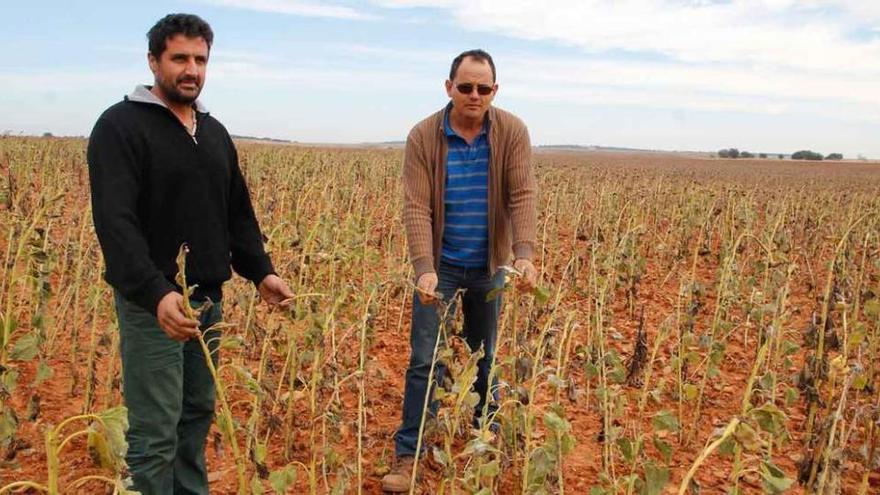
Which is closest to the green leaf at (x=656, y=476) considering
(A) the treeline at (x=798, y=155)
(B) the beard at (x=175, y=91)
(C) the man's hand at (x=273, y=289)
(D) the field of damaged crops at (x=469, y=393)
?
(D) the field of damaged crops at (x=469, y=393)

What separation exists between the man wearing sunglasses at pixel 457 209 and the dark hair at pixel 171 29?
99 centimetres

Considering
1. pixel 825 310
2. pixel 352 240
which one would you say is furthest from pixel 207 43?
pixel 825 310

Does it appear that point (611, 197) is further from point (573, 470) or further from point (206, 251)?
point (206, 251)

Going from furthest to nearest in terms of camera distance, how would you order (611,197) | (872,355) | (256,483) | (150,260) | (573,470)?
1. (611,197)
2. (872,355)
3. (573,470)
4. (256,483)
5. (150,260)

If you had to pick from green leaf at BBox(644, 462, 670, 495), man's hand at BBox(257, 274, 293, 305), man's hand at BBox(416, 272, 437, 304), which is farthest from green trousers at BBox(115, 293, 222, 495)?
green leaf at BBox(644, 462, 670, 495)

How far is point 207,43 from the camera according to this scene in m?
2.20

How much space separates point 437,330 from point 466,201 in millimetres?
549

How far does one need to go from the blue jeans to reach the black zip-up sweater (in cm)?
71

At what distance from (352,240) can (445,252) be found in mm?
1257

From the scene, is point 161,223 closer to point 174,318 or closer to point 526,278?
point 174,318

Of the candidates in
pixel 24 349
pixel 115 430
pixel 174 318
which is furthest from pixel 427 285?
pixel 115 430

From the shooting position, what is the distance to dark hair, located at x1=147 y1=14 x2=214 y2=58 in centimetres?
208

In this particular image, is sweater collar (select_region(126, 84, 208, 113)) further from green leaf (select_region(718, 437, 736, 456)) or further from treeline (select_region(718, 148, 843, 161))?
treeline (select_region(718, 148, 843, 161))

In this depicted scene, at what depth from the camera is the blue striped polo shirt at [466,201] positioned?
9.45 feet
